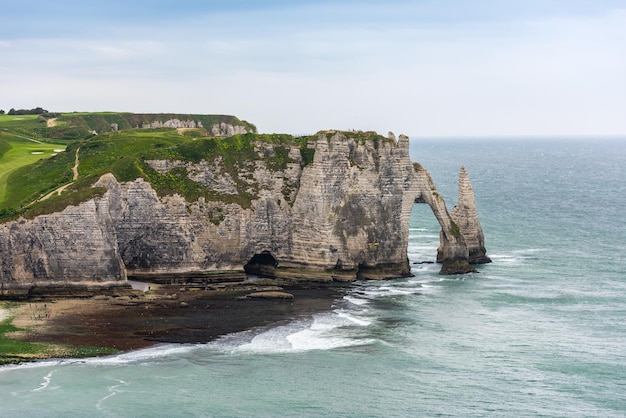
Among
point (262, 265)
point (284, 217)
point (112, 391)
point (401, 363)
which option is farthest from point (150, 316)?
point (401, 363)

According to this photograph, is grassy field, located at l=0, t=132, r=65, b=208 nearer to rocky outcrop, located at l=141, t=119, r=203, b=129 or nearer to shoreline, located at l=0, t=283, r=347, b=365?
shoreline, located at l=0, t=283, r=347, b=365

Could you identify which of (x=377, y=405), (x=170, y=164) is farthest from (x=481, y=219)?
(x=377, y=405)

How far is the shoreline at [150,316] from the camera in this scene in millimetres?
60469

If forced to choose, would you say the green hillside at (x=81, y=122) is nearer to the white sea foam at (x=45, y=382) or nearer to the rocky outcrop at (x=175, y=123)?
the rocky outcrop at (x=175, y=123)

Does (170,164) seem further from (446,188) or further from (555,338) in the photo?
(446,188)

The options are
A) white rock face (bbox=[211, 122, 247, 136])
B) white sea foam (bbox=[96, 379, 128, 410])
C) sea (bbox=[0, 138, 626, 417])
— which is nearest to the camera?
sea (bbox=[0, 138, 626, 417])

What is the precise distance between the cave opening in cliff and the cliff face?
111 millimetres

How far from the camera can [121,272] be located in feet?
241

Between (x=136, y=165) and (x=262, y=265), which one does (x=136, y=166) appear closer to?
→ (x=136, y=165)

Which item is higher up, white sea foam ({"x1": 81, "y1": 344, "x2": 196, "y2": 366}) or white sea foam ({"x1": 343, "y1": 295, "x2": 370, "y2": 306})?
white sea foam ({"x1": 343, "y1": 295, "x2": 370, "y2": 306})

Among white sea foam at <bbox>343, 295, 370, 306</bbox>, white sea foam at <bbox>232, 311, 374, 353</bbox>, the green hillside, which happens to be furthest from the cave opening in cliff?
the green hillside

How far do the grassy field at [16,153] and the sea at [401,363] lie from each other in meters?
31.1

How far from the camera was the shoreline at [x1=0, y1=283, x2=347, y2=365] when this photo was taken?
6047 centimetres

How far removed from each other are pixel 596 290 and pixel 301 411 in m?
37.2
